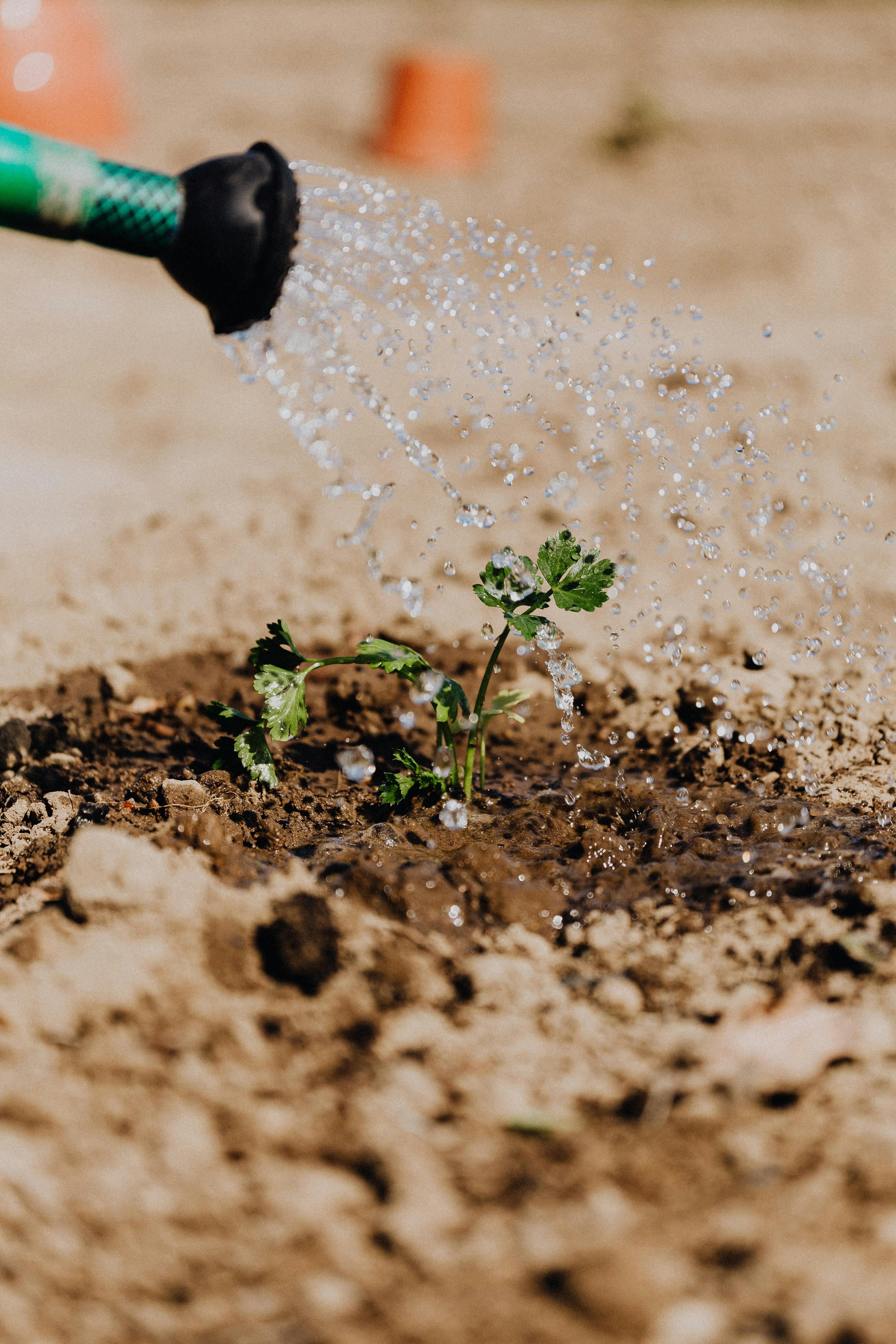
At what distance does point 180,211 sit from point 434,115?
297 inches

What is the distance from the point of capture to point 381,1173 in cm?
141

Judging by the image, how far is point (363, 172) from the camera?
8.77 m

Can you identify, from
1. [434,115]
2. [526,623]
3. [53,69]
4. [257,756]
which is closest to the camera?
[526,623]

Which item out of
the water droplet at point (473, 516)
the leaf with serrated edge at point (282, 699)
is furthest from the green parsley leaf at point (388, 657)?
the water droplet at point (473, 516)

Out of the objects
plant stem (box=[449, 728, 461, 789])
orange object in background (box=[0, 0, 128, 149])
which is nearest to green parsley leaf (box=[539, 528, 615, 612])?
plant stem (box=[449, 728, 461, 789])

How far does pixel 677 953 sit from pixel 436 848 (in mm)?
511

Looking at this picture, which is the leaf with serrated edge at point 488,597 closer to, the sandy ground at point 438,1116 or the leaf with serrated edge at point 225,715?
the leaf with serrated edge at point 225,715

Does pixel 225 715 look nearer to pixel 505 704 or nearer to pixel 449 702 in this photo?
pixel 449 702

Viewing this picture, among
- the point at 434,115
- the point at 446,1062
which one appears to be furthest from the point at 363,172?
the point at 446,1062

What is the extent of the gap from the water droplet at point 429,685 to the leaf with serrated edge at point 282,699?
21cm

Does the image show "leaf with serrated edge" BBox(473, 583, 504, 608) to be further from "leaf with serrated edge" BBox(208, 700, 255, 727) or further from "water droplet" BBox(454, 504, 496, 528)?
"leaf with serrated edge" BBox(208, 700, 255, 727)

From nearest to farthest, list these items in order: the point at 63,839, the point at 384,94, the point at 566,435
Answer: the point at 63,839, the point at 566,435, the point at 384,94

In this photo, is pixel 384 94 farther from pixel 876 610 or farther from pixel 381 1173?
pixel 381 1173

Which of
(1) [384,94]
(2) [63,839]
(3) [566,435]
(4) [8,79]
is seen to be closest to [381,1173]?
(2) [63,839]
